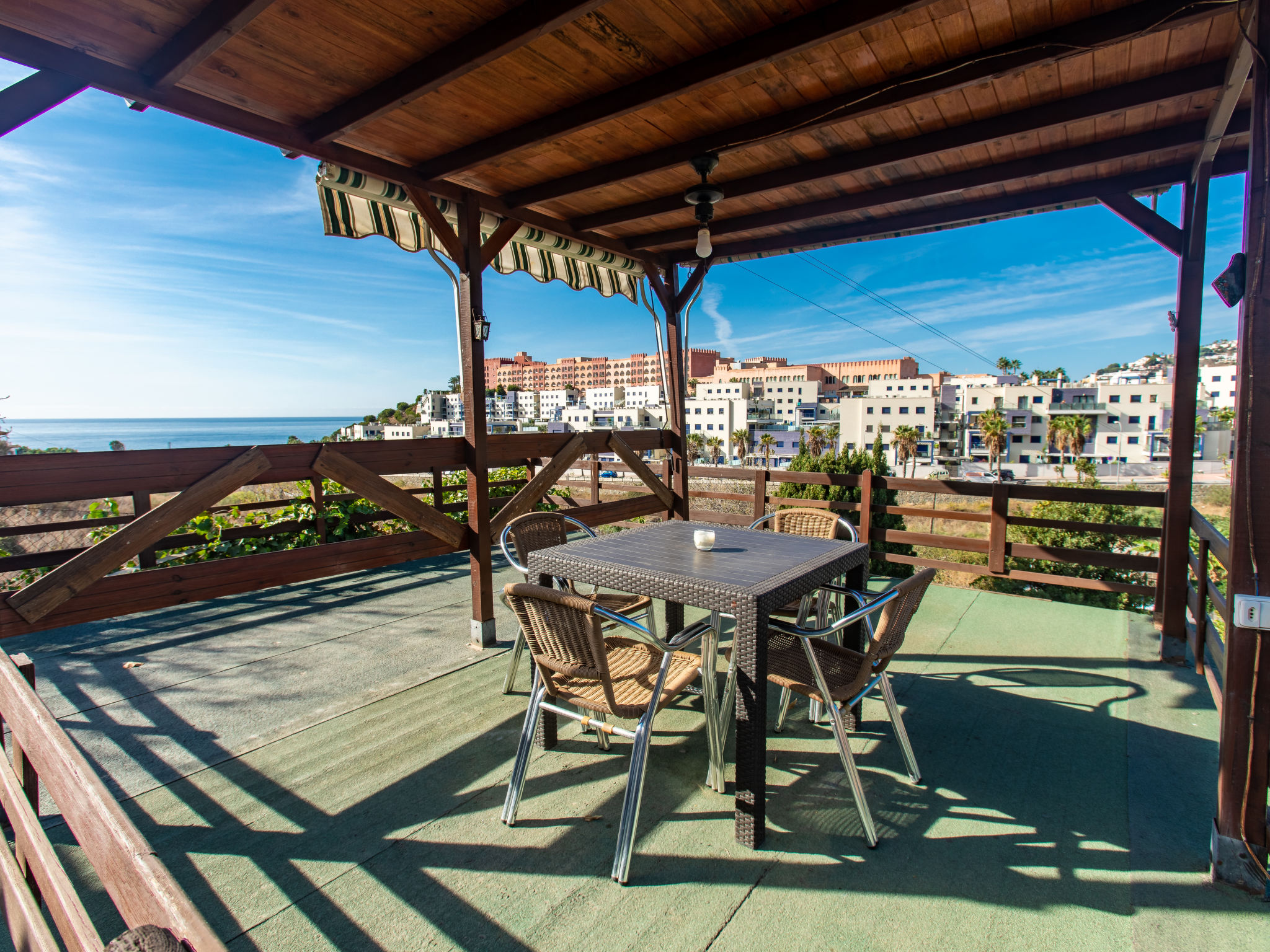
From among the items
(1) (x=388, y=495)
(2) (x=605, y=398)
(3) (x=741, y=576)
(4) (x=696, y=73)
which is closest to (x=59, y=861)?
(3) (x=741, y=576)

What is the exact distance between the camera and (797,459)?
1071 cm

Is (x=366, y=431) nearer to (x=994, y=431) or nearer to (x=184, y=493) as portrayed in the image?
(x=994, y=431)

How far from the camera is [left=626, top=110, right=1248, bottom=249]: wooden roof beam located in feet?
9.30

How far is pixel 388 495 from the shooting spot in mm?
3400

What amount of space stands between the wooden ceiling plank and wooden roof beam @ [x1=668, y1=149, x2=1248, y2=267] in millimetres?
1290

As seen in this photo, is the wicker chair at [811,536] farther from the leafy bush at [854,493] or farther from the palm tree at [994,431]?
the palm tree at [994,431]

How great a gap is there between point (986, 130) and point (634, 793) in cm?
314

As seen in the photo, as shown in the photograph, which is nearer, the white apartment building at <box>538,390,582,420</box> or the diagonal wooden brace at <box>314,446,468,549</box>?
the diagonal wooden brace at <box>314,446,468,549</box>

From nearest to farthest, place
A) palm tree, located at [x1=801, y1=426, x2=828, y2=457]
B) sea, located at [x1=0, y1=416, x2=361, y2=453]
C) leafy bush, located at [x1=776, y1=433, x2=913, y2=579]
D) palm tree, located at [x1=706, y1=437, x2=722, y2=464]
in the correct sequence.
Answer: leafy bush, located at [x1=776, y1=433, x2=913, y2=579]
palm tree, located at [x1=801, y1=426, x2=828, y2=457]
palm tree, located at [x1=706, y1=437, x2=722, y2=464]
sea, located at [x1=0, y1=416, x2=361, y2=453]

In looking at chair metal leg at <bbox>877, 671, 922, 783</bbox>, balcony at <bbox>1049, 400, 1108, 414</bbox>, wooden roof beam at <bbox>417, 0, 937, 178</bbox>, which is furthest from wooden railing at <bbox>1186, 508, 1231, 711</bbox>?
balcony at <bbox>1049, 400, 1108, 414</bbox>

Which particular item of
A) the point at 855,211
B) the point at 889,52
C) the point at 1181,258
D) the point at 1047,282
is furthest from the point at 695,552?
the point at 1047,282

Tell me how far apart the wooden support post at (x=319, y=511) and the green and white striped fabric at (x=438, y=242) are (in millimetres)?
2578

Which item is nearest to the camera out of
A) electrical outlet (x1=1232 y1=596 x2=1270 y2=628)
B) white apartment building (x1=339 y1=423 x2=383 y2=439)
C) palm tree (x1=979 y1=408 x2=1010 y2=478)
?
electrical outlet (x1=1232 y1=596 x2=1270 y2=628)

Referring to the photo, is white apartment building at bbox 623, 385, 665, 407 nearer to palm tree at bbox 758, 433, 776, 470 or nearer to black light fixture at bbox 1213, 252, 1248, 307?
palm tree at bbox 758, 433, 776, 470
